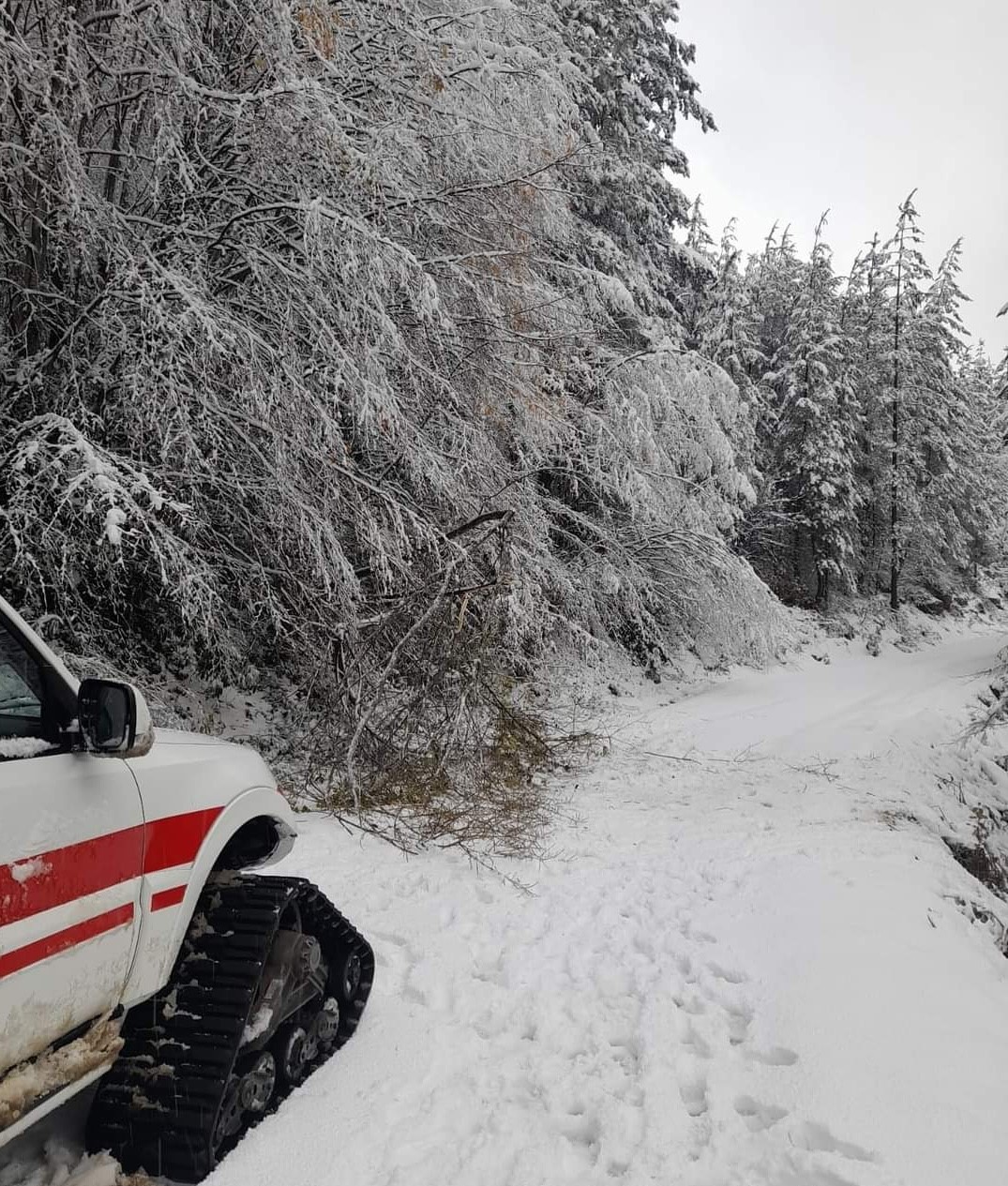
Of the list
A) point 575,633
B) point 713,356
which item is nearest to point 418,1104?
point 575,633

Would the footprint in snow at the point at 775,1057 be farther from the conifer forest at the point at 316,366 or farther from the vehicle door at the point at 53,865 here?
the conifer forest at the point at 316,366

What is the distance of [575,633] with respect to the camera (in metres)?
11.0

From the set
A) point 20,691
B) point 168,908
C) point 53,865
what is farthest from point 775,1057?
point 20,691

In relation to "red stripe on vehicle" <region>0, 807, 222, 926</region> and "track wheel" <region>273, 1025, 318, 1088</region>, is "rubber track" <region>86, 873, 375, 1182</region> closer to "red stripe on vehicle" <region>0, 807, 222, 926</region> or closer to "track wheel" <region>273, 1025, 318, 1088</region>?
"track wheel" <region>273, 1025, 318, 1088</region>

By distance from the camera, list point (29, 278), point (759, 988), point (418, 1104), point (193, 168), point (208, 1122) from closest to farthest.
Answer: point (208, 1122) < point (418, 1104) < point (759, 988) < point (193, 168) < point (29, 278)

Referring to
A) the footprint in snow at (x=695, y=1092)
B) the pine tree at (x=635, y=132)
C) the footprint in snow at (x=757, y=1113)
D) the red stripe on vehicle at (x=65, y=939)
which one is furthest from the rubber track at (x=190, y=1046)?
the pine tree at (x=635, y=132)

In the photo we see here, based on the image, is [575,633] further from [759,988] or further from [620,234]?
[620,234]

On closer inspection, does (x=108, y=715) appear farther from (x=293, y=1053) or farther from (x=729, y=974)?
(x=729, y=974)

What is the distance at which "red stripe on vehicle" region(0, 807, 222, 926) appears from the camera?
1.75m

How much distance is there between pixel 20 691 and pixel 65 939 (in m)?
0.62

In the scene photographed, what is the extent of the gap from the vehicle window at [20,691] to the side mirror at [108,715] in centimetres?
13

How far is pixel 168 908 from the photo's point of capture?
2.29m

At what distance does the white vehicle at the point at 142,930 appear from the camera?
1.82 metres

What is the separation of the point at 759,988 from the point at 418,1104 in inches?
75.8
